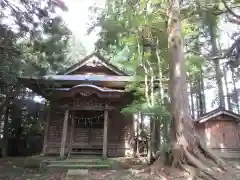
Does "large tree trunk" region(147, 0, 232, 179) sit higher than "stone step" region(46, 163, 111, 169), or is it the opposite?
"large tree trunk" region(147, 0, 232, 179)

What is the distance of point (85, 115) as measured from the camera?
13.5 meters

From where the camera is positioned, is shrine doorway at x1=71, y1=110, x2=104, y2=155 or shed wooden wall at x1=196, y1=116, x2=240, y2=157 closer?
shrine doorway at x1=71, y1=110, x2=104, y2=155

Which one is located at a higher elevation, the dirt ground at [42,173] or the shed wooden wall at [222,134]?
the shed wooden wall at [222,134]

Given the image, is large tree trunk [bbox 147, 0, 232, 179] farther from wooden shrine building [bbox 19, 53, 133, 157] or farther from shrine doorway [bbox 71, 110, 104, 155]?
shrine doorway [bbox 71, 110, 104, 155]

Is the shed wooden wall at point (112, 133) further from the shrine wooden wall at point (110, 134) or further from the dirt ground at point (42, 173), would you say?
the dirt ground at point (42, 173)

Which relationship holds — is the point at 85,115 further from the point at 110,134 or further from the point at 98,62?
the point at 98,62

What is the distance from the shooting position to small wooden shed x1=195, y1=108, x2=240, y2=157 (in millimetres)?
16031

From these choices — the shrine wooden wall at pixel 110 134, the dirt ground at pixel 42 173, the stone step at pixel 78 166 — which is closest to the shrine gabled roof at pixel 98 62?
the shrine wooden wall at pixel 110 134

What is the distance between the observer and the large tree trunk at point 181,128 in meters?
7.30

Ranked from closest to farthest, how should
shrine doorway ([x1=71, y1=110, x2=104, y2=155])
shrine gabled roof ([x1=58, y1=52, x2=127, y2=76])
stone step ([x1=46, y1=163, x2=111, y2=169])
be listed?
1. stone step ([x1=46, y1=163, x2=111, y2=169])
2. shrine doorway ([x1=71, y1=110, x2=104, y2=155])
3. shrine gabled roof ([x1=58, y1=52, x2=127, y2=76])

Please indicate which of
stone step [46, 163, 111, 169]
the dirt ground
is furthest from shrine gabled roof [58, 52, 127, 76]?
stone step [46, 163, 111, 169]

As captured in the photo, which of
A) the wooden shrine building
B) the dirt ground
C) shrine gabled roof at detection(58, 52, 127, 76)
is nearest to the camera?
the dirt ground

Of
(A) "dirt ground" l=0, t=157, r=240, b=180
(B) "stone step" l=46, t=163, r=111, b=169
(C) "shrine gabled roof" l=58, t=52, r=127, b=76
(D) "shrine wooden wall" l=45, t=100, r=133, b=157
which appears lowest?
(A) "dirt ground" l=0, t=157, r=240, b=180

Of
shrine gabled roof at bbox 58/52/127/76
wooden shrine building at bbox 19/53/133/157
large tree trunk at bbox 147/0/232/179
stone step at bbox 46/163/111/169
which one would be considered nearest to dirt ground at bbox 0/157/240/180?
stone step at bbox 46/163/111/169
